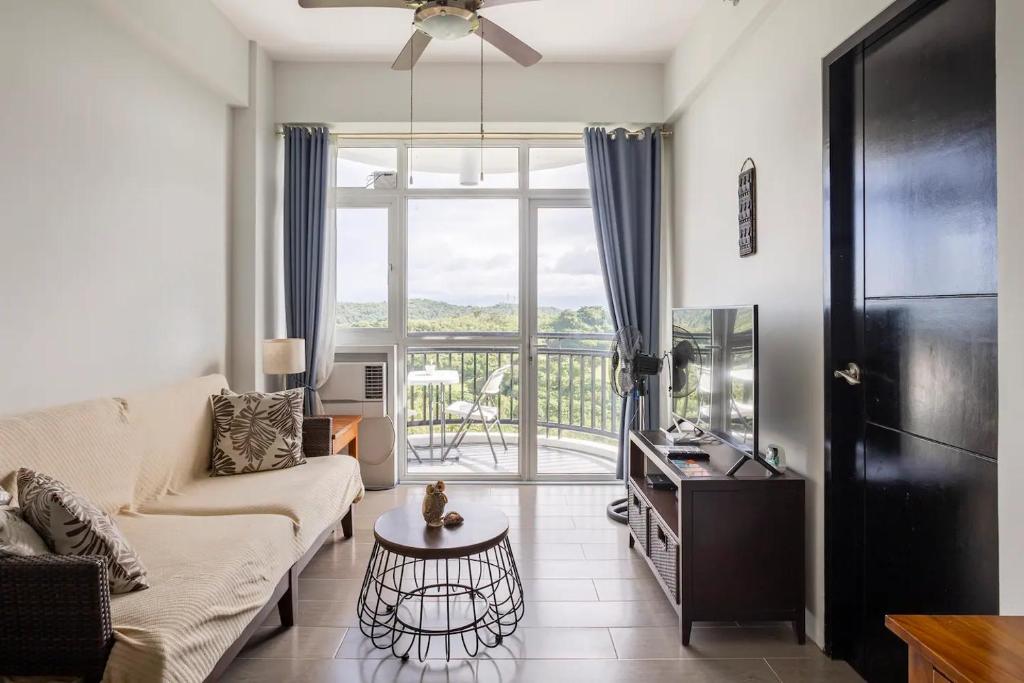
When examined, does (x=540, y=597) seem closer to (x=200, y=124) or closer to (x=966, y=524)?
(x=966, y=524)

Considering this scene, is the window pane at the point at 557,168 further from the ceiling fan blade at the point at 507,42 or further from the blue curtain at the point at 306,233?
the ceiling fan blade at the point at 507,42

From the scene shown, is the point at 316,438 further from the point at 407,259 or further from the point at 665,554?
the point at 665,554

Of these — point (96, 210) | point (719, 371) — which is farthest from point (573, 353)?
point (96, 210)

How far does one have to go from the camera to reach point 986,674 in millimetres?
798

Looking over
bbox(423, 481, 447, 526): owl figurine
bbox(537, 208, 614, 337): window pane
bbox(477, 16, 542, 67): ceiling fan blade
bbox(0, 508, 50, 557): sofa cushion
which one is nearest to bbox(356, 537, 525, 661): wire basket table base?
bbox(423, 481, 447, 526): owl figurine

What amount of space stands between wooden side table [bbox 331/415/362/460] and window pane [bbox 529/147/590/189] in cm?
213

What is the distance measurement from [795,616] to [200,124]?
151 inches

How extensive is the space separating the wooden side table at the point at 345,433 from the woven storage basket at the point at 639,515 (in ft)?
5.58

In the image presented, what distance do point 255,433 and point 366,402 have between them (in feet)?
4.01

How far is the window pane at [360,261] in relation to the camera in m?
4.30

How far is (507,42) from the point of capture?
2.53 metres

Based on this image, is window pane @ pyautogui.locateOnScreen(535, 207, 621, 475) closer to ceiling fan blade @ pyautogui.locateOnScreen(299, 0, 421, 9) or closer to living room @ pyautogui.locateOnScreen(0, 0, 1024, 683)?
living room @ pyautogui.locateOnScreen(0, 0, 1024, 683)

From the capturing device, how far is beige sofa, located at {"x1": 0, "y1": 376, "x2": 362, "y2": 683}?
1524mm

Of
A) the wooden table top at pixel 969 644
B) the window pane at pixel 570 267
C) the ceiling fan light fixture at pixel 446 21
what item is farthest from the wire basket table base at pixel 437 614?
the window pane at pixel 570 267
